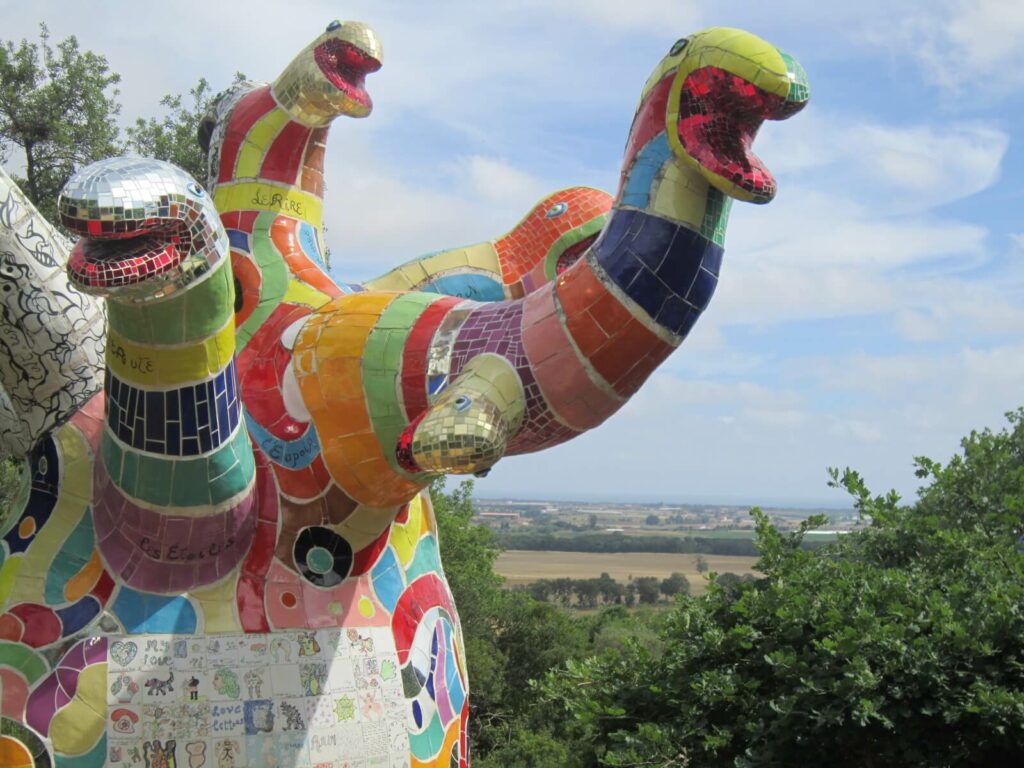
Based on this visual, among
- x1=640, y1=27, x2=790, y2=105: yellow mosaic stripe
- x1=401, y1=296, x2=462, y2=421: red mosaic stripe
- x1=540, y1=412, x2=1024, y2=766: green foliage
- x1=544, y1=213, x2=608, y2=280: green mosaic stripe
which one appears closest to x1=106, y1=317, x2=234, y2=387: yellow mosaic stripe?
x1=401, y1=296, x2=462, y2=421: red mosaic stripe

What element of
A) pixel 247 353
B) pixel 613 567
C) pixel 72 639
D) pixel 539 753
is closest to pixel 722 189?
pixel 247 353

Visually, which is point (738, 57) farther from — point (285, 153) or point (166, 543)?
point (166, 543)

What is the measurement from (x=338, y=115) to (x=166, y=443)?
7.05 ft

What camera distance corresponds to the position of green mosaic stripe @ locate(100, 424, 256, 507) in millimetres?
5270

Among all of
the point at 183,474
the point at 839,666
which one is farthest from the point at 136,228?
the point at 839,666

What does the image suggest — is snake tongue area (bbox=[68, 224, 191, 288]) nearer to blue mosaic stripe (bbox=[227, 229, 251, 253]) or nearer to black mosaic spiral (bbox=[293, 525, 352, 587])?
black mosaic spiral (bbox=[293, 525, 352, 587])

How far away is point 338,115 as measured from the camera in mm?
6531

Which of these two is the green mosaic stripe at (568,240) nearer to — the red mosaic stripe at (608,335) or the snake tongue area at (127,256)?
the red mosaic stripe at (608,335)

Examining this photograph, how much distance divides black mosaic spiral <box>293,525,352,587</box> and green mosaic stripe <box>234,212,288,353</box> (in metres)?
0.97

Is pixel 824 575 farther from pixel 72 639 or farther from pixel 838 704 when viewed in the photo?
pixel 72 639

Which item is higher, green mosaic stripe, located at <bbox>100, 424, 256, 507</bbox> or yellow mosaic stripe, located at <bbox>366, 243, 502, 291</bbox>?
yellow mosaic stripe, located at <bbox>366, 243, 502, 291</bbox>

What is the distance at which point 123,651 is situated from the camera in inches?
209

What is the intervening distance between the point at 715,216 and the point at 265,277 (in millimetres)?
2360

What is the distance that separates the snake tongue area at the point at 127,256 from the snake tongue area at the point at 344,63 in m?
2.00
